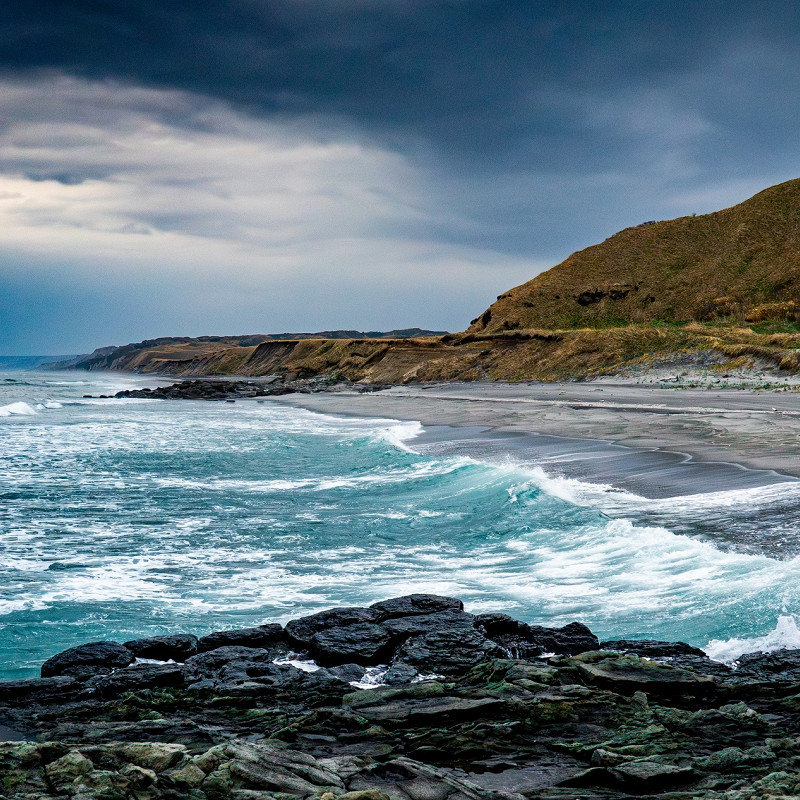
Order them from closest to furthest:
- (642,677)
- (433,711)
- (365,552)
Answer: (433,711)
(642,677)
(365,552)

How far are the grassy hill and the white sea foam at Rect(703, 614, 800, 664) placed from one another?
65.8 metres

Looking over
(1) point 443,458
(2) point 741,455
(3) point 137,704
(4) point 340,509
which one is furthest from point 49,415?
(3) point 137,704

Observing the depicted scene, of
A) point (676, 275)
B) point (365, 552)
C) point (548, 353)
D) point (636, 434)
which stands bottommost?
point (365, 552)

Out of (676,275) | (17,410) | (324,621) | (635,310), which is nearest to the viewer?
(324,621)

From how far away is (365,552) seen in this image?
33.2 ft

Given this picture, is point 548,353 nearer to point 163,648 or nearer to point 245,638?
point 245,638

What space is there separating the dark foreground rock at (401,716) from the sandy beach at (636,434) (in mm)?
6906

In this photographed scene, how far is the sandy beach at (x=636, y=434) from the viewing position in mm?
13125

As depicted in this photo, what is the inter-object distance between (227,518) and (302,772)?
915 centimetres

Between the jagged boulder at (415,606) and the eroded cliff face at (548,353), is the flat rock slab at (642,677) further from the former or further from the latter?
the eroded cliff face at (548,353)

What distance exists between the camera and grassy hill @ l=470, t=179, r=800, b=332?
70.2 m

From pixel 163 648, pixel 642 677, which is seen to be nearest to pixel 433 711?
pixel 642 677

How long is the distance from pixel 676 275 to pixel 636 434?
63.7 meters

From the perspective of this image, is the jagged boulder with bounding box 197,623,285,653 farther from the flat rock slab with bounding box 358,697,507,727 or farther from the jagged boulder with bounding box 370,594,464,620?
the flat rock slab with bounding box 358,697,507,727
